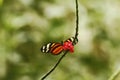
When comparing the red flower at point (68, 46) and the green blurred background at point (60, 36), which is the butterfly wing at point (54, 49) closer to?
the red flower at point (68, 46)

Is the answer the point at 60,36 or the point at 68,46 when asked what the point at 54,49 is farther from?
the point at 60,36

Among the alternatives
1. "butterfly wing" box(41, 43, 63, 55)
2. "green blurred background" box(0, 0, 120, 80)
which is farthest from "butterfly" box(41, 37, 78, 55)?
"green blurred background" box(0, 0, 120, 80)

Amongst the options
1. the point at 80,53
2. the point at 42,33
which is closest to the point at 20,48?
the point at 42,33

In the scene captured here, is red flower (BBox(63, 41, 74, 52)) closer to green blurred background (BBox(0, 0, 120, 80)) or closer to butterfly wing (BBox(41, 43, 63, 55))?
butterfly wing (BBox(41, 43, 63, 55))

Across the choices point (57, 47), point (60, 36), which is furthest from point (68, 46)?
point (60, 36)

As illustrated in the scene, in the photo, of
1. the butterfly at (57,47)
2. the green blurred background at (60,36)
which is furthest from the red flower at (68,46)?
the green blurred background at (60,36)

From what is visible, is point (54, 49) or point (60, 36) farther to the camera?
point (60, 36)

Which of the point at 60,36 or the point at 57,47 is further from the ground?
the point at 57,47

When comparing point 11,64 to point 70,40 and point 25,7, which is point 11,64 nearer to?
point 25,7

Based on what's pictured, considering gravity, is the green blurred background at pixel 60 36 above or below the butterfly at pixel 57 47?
below
